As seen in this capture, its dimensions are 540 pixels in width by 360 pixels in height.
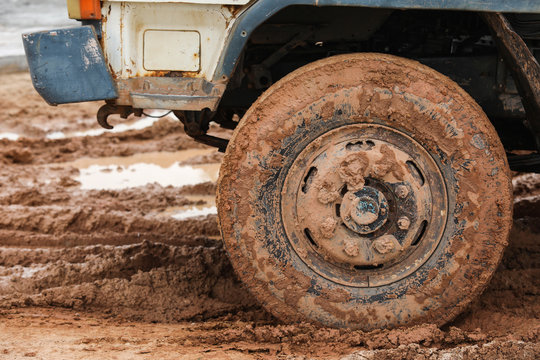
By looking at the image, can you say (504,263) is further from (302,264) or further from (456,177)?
(302,264)

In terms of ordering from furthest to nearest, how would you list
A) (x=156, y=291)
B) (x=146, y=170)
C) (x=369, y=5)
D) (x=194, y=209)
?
(x=146, y=170) < (x=194, y=209) < (x=156, y=291) < (x=369, y=5)

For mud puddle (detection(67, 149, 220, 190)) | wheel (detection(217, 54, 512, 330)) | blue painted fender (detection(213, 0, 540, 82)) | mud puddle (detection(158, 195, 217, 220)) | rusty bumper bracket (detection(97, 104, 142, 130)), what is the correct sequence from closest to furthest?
blue painted fender (detection(213, 0, 540, 82)) → wheel (detection(217, 54, 512, 330)) → rusty bumper bracket (detection(97, 104, 142, 130)) → mud puddle (detection(158, 195, 217, 220)) → mud puddle (detection(67, 149, 220, 190))

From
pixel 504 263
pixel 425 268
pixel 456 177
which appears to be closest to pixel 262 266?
pixel 425 268

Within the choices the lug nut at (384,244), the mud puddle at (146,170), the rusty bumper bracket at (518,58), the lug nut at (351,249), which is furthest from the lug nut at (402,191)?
the mud puddle at (146,170)

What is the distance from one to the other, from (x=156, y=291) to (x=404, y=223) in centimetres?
148

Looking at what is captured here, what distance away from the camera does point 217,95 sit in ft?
9.02

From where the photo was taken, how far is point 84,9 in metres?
2.65

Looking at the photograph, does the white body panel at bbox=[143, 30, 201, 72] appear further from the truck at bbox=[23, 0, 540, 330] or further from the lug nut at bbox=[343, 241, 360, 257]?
the lug nut at bbox=[343, 241, 360, 257]

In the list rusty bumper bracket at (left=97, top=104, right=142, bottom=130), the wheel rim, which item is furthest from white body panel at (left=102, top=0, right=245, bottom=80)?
the wheel rim

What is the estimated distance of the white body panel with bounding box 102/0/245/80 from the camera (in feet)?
8.75

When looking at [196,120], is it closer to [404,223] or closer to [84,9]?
[84,9]

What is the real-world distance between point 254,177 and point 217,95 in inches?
15.4

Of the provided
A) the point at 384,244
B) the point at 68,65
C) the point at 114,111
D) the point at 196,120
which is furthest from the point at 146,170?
the point at 384,244

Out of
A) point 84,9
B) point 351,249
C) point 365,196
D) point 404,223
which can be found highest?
point 84,9
